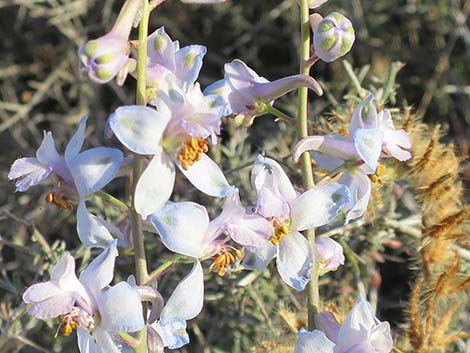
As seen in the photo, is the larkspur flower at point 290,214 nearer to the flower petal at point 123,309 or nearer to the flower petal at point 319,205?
the flower petal at point 319,205

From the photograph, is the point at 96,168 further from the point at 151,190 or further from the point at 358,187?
the point at 358,187

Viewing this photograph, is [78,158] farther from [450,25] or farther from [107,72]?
[450,25]

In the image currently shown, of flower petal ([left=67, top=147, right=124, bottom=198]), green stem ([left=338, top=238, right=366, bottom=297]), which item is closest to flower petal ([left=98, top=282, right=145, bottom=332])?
flower petal ([left=67, top=147, right=124, bottom=198])

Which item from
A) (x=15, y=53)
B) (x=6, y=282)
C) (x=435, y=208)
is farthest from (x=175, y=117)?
(x=15, y=53)

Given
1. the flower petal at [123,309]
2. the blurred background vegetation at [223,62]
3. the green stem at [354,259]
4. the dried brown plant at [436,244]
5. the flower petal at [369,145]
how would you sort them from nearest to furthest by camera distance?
the flower petal at [123,309] → the flower petal at [369,145] → the dried brown plant at [436,244] → the green stem at [354,259] → the blurred background vegetation at [223,62]

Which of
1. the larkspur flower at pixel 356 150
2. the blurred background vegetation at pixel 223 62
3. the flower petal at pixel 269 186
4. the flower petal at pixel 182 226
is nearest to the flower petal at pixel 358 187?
the larkspur flower at pixel 356 150

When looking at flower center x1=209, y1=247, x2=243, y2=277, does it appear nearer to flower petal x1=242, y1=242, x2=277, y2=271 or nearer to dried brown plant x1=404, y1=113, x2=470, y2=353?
flower petal x1=242, y1=242, x2=277, y2=271

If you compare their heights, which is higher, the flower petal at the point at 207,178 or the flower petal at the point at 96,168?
the flower petal at the point at 96,168
